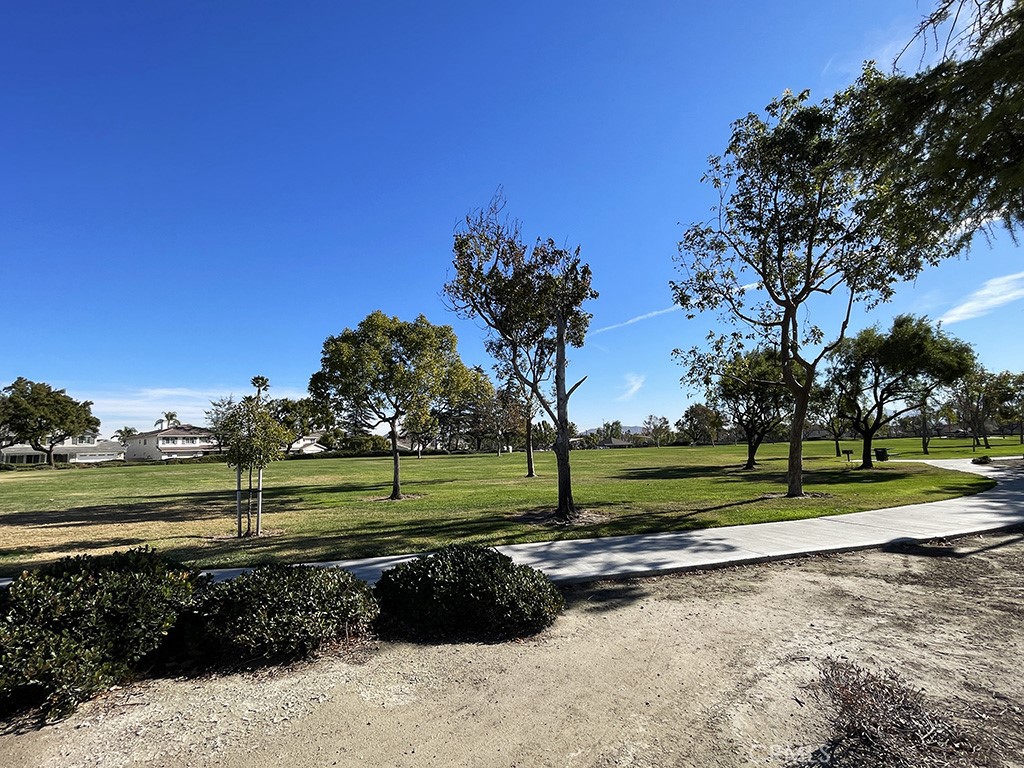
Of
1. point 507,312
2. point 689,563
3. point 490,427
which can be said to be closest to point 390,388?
point 507,312

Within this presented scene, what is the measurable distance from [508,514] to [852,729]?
1055cm

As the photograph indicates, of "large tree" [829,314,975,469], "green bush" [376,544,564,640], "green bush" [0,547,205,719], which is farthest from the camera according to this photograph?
"large tree" [829,314,975,469]

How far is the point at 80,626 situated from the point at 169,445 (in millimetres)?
109065

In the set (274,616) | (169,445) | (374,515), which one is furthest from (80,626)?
(169,445)

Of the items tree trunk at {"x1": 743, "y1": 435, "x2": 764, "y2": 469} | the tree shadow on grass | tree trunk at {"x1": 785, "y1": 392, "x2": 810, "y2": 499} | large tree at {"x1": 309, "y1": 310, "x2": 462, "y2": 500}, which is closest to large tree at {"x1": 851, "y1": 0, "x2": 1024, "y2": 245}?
tree trunk at {"x1": 785, "y1": 392, "x2": 810, "y2": 499}

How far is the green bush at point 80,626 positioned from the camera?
11.6 feet

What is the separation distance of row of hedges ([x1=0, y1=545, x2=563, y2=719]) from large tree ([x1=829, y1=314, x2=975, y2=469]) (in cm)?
3151

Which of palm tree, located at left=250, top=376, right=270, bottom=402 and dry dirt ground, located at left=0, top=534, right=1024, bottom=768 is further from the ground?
palm tree, located at left=250, top=376, right=270, bottom=402

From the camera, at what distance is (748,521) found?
11344mm

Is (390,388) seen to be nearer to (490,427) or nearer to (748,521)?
(748,521)

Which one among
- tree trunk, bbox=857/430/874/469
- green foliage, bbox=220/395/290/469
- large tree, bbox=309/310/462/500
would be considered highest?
large tree, bbox=309/310/462/500

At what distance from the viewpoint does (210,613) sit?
4578mm

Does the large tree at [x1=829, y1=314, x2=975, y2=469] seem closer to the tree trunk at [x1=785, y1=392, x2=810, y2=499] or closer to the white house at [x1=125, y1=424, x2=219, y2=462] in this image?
the tree trunk at [x1=785, y1=392, x2=810, y2=499]

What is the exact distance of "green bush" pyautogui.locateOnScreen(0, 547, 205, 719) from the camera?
355 cm
